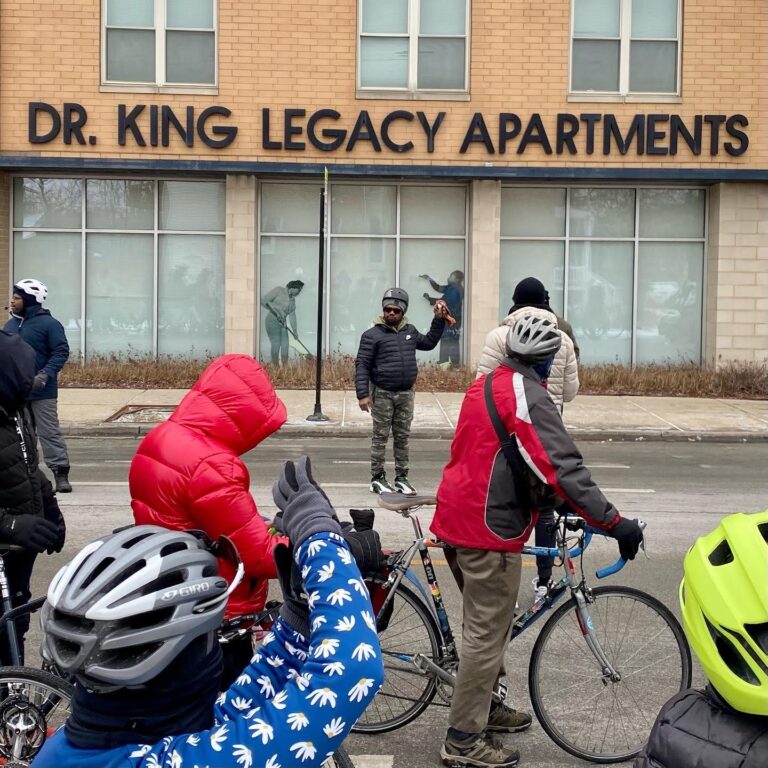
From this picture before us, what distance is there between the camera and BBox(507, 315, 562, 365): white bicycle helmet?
457cm

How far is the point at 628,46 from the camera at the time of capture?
21.2 metres

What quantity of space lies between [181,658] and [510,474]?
93.1 inches

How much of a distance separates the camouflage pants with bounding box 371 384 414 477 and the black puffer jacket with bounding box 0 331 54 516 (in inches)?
267

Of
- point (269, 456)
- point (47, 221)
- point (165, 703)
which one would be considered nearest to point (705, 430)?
point (269, 456)

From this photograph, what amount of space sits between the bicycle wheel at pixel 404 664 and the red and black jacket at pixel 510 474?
53 cm

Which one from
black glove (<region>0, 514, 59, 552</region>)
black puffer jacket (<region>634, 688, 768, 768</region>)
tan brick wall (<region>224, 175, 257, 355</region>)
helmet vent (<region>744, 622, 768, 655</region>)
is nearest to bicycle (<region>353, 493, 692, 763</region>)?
black glove (<region>0, 514, 59, 552</region>)

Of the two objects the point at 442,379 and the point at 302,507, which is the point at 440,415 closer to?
the point at 442,379

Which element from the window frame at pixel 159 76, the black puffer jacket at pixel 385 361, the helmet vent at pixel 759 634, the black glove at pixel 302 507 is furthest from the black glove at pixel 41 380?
the window frame at pixel 159 76

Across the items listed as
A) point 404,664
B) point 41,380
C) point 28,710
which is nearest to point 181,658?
point 28,710

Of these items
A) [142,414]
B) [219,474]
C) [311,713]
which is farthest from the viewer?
[142,414]

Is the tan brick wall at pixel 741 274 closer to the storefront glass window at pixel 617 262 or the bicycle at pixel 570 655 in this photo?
the storefront glass window at pixel 617 262

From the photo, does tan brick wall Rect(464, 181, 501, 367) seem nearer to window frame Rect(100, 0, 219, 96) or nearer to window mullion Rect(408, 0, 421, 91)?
window mullion Rect(408, 0, 421, 91)

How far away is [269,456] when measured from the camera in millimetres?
13703

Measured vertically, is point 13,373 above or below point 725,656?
above
